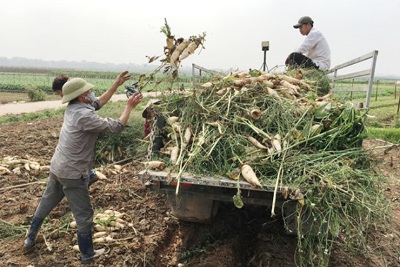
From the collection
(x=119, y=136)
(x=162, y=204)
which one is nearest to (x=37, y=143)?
A: (x=119, y=136)

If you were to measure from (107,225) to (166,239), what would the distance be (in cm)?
72

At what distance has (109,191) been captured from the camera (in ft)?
16.4

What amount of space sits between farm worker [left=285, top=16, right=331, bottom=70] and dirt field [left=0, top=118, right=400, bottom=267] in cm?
284

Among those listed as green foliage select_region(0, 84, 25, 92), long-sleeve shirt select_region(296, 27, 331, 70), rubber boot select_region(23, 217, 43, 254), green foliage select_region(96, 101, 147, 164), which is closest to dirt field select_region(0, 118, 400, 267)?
rubber boot select_region(23, 217, 43, 254)

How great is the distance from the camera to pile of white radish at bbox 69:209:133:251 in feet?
12.4

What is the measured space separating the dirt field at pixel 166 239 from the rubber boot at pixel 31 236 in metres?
0.06

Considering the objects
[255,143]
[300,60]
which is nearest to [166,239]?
[255,143]

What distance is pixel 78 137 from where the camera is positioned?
10.8ft

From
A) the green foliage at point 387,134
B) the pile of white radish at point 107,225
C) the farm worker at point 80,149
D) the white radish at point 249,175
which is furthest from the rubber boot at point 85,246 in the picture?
the green foliage at point 387,134

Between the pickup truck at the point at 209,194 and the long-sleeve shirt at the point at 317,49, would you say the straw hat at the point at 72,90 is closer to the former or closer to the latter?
the pickup truck at the point at 209,194

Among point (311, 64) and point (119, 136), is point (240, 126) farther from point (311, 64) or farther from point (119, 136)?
point (119, 136)

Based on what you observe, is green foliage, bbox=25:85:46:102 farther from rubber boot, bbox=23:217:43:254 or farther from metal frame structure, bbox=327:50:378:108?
rubber boot, bbox=23:217:43:254

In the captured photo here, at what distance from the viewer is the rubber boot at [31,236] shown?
354cm

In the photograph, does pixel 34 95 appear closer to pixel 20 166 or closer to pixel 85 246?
pixel 20 166
